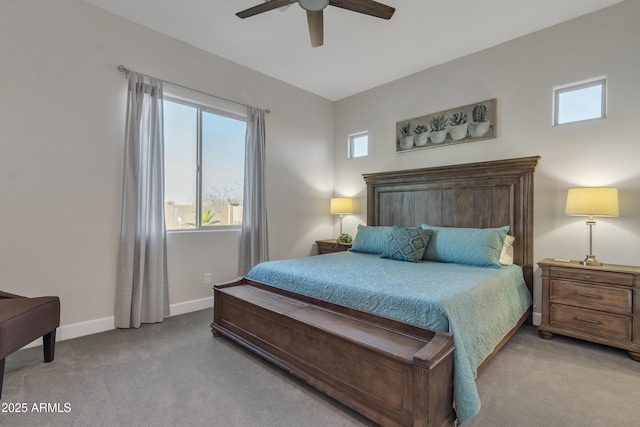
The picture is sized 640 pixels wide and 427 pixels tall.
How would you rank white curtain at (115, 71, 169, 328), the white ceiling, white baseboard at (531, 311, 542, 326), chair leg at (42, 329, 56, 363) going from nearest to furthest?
chair leg at (42, 329, 56, 363) → the white ceiling → white curtain at (115, 71, 169, 328) → white baseboard at (531, 311, 542, 326)

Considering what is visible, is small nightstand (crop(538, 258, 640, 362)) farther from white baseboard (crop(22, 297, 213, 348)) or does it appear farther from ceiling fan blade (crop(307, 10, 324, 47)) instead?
white baseboard (crop(22, 297, 213, 348))

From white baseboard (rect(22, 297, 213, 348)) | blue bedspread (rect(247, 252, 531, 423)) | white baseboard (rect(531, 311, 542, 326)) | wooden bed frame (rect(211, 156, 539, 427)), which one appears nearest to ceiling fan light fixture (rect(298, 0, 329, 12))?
blue bedspread (rect(247, 252, 531, 423))

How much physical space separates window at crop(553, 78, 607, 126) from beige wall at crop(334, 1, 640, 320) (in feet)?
0.28

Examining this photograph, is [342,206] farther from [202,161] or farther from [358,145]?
[202,161]

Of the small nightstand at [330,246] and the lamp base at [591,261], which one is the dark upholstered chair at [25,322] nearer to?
the small nightstand at [330,246]

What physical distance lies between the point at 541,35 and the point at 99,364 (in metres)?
4.95

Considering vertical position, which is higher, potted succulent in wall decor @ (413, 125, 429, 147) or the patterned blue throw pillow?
potted succulent in wall decor @ (413, 125, 429, 147)

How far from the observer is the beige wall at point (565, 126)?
2.73 metres

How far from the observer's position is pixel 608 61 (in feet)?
9.27

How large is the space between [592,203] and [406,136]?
2.20m

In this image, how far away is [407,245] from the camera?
318 cm

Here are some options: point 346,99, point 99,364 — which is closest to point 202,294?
point 99,364

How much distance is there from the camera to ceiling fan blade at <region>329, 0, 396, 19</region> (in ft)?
7.32

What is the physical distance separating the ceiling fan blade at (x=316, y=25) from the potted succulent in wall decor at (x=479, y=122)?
209 cm
